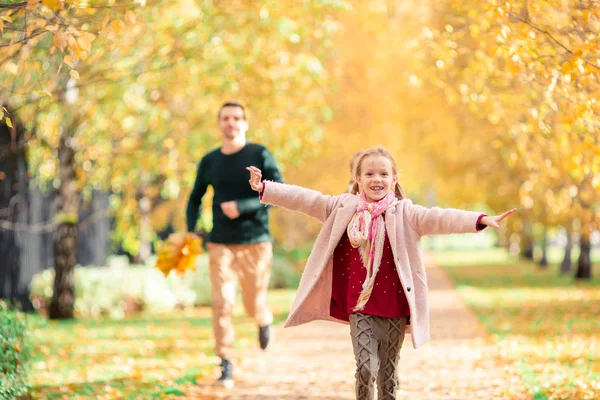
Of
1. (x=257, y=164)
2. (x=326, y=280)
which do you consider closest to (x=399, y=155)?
(x=257, y=164)

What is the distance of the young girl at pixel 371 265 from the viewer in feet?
18.0

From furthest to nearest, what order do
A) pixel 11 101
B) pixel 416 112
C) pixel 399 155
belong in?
1. pixel 399 155
2. pixel 416 112
3. pixel 11 101

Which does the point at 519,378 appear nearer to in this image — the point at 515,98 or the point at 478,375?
the point at 478,375

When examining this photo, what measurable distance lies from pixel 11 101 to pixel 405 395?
808 cm

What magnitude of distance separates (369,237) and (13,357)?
8.96ft

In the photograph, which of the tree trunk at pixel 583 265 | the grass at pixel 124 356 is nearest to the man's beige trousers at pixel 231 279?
the grass at pixel 124 356

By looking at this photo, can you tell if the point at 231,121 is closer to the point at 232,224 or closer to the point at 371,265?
the point at 232,224

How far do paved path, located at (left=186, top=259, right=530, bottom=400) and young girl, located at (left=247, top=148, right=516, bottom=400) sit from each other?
185 cm

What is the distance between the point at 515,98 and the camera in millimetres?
9266

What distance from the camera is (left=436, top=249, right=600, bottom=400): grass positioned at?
7.93 meters

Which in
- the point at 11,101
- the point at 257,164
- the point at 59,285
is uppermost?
the point at 11,101

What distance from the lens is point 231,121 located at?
26.0 feet

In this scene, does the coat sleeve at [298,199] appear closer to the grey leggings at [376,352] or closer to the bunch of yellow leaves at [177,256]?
the grey leggings at [376,352]

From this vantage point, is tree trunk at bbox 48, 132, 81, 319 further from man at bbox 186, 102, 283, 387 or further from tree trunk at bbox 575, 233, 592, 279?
tree trunk at bbox 575, 233, 592, 279
